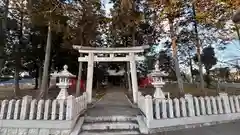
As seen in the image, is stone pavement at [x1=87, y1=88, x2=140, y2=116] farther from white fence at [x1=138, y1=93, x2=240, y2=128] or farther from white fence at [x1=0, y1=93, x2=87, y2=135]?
white fence at [x1=0, y1=93, x2=87, y2=135]

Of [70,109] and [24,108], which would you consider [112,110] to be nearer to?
[70,109]

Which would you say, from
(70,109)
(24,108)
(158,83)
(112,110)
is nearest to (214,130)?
(112,110)

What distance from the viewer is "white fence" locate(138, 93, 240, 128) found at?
5859 millimetres

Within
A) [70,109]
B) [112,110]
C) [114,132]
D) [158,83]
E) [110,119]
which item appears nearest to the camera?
[70,109]

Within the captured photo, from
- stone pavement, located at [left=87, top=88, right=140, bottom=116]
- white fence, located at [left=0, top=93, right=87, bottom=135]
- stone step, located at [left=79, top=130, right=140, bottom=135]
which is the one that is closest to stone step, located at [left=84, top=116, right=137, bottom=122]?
stone pavement, located at [left=87, top=88, right=140, bottom=116]

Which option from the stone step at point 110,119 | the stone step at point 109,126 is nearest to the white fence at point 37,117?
the stone step at point 109,126

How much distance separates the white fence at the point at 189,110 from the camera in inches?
231

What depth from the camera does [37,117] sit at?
568cm

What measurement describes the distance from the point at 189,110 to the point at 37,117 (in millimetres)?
4055

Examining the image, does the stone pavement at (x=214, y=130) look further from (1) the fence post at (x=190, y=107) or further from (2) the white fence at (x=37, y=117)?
(2) the white fence at (x=37, y=117)

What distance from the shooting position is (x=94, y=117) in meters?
6.62

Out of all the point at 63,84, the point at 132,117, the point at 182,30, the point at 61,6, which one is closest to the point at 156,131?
the point at 132,117

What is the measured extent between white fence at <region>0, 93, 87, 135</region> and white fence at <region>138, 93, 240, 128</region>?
208 centimetres

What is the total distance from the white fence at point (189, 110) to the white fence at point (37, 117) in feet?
6.84
